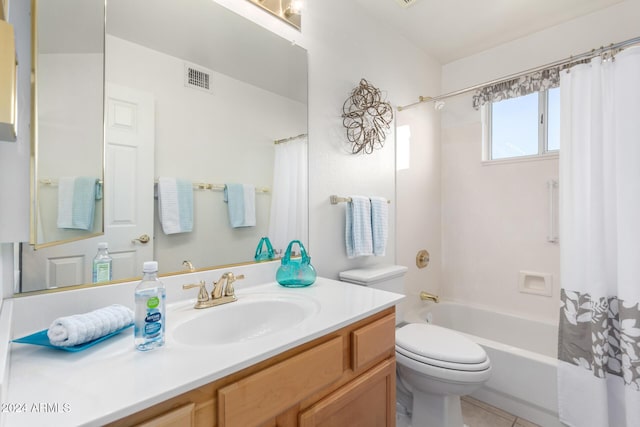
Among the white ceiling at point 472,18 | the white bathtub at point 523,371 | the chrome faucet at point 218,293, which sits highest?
the white ceiling at point 472,18

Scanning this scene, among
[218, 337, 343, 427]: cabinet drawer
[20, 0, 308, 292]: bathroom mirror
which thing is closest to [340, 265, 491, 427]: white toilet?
[218, 337, 343, 427]: cabinet drawer

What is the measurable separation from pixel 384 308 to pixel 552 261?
5.88 ft

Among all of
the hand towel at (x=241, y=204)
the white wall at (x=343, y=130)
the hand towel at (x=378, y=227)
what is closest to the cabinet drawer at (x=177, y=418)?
the hand towel at (x=241, y=204)

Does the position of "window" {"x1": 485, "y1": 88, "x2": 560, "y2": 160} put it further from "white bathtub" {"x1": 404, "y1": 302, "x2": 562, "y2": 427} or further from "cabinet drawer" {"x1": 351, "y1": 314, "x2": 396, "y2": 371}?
"cabinet drawer" {"x1": 351, "y1": 314, "x2": 396, "y2": 371}

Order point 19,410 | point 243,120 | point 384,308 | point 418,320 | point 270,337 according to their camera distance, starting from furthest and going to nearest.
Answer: point 418,320
point 243,120
point 384,308
point 270,337
point 19,410

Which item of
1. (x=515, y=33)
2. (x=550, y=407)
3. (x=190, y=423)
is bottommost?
(x=550, y=407)

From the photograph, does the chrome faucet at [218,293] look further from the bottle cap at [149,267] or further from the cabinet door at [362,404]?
the cabinet door at [362,404]

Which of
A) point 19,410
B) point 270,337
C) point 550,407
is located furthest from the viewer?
point 550,407

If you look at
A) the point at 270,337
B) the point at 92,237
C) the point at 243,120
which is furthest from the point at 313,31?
the point at 270,337

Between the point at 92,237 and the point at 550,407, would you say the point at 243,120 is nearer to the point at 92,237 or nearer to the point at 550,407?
the point at 92,237

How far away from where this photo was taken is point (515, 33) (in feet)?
7.10

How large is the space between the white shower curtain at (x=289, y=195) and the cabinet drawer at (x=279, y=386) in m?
0.66

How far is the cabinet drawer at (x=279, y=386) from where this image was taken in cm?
63

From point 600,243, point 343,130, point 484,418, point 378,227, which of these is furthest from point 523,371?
point 343,130
